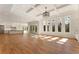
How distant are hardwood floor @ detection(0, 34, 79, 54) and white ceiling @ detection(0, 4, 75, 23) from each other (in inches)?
16.8

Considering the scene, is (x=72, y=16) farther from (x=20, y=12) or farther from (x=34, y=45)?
(x=20, y=12)

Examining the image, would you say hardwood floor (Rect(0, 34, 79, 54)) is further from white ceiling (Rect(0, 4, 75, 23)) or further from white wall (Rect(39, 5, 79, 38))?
white ceiling (Rect(0, 4, 75, 23))

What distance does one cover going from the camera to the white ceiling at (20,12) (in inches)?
197

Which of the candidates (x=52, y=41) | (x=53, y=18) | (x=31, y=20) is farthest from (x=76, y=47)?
(x=31, y=20)

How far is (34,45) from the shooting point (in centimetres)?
504

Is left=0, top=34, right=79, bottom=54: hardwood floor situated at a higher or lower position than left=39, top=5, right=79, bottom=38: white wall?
lower

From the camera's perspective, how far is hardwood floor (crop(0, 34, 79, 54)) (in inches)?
195

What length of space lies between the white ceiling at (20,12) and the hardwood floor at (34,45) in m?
0.43

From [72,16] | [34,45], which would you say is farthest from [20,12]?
[72,16]

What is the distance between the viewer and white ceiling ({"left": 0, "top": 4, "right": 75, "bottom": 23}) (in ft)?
16.4

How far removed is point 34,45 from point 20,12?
3.08ft

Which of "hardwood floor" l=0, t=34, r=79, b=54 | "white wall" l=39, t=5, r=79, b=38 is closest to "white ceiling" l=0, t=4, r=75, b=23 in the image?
"white wall" l=39, t=5, r=79, b=38

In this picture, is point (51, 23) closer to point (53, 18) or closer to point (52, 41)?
point (53, 18)
